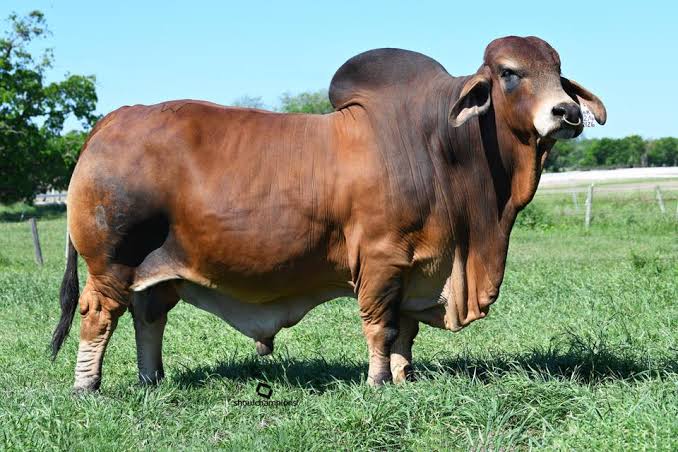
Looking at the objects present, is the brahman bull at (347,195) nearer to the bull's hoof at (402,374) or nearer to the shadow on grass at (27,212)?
the bull's hoof at (402,374)

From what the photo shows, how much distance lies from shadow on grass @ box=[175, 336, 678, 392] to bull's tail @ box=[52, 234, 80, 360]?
879 mm

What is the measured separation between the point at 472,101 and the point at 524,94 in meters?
0.32

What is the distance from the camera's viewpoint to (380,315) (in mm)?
5305

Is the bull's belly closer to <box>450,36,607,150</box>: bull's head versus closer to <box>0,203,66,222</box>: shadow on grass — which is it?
<box>450,36,607,150</box>: bull's head

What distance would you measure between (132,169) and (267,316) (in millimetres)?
1299

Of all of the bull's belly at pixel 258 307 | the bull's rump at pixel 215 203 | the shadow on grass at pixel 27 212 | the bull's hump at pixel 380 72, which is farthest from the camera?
the shadow on grass at pixel 27 212

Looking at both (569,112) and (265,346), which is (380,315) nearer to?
(265,346)

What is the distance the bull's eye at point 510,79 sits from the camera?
5.12 meters

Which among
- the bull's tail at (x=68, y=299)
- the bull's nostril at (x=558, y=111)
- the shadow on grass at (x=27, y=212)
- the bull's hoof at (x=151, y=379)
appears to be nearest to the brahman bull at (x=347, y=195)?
the bull's nostril at (x=558, y=111)

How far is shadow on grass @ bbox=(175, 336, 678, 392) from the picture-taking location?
563cm

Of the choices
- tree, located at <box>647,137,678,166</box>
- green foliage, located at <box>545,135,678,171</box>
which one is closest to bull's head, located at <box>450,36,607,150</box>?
green foliage, located at <box>545,135,678,171</box>

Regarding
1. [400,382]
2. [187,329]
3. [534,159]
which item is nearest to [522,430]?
[400,382]

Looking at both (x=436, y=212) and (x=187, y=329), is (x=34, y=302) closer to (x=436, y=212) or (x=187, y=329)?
(x=187, y=329)

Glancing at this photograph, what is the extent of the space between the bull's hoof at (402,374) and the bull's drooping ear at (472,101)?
1735 mm
